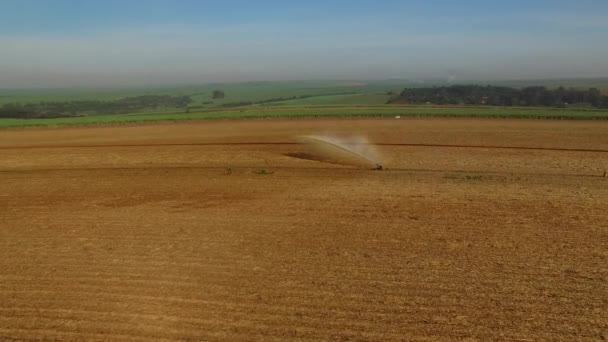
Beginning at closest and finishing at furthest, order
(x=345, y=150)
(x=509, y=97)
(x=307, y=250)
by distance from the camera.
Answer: (x=307, y=250), (x=345, y=150), (x=509, y=97)

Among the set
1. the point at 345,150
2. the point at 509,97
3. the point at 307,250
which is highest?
the point at 509,97

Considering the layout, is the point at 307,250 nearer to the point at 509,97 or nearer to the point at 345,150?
→ the point at 345,150

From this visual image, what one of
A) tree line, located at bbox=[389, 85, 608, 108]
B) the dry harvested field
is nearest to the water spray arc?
the dry harvested field

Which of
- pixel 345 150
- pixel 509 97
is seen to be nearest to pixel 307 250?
pixel 345 150

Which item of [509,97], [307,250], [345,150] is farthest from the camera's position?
[509,97]

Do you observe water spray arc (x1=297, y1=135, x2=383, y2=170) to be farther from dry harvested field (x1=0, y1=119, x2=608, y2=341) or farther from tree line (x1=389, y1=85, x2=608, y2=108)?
tree line (x1=389, y1=85, x2=608, y2=108)

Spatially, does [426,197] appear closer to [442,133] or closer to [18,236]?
[18,236]

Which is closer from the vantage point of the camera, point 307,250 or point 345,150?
point 307,250

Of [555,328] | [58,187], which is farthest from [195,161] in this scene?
[555,328]
